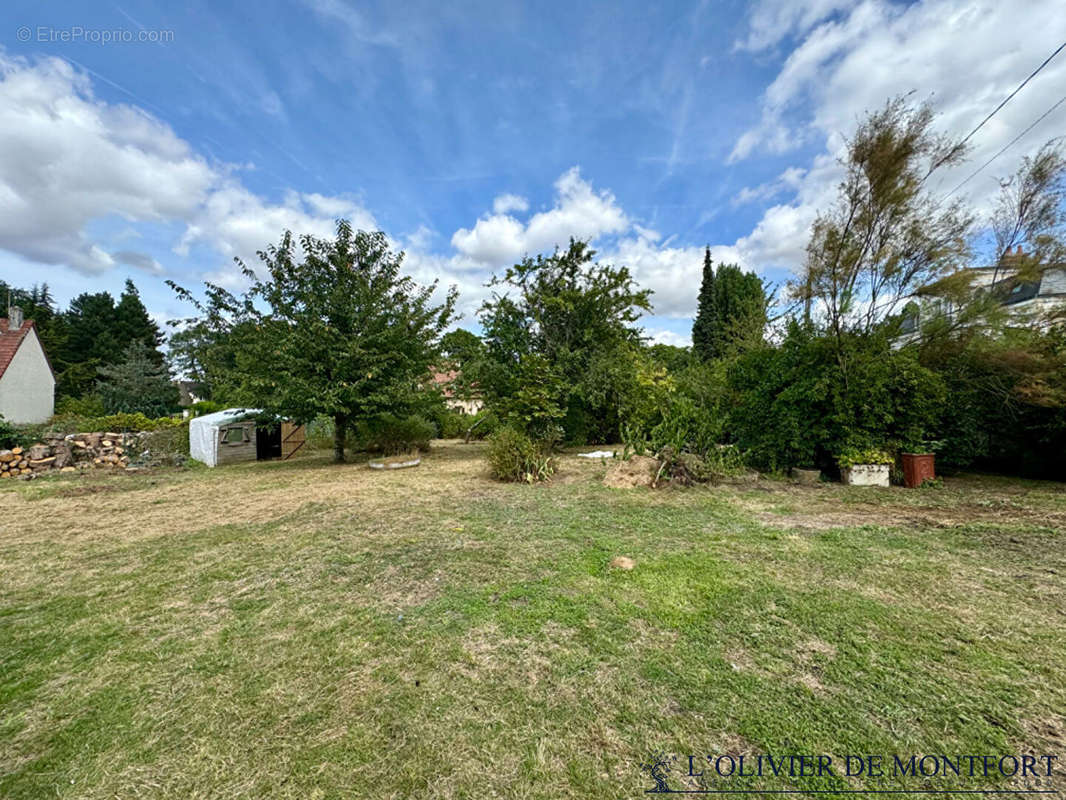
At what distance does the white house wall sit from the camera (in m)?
15.4

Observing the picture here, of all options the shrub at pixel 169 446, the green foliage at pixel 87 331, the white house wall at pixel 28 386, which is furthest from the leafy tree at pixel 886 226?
the green foliage at pixel 87 331

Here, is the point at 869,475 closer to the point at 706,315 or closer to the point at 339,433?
the point at 339,433

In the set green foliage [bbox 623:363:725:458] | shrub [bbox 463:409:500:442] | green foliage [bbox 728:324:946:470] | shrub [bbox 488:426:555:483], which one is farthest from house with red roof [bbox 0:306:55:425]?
green foliage [bbox 728:324:946:470]

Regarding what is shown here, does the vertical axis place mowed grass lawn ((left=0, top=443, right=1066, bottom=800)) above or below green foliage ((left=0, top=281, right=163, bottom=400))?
below

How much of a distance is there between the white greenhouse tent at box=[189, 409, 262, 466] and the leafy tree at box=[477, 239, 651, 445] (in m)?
6.28

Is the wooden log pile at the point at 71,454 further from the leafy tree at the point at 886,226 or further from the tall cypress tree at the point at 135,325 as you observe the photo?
the tall cypress tree at the point at 135,325

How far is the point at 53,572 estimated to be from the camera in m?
3.40

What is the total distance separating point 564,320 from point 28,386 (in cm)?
2196

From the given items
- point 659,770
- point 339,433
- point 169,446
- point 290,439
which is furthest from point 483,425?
point 659,770

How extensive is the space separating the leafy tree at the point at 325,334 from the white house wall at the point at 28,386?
515 inches

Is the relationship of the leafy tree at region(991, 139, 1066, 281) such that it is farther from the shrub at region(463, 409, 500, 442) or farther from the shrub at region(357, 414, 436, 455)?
the shrub at region(357, 414, 436, 455)

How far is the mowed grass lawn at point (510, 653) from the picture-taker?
155cm

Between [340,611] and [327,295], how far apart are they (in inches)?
317

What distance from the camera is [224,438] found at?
10.3 metres
